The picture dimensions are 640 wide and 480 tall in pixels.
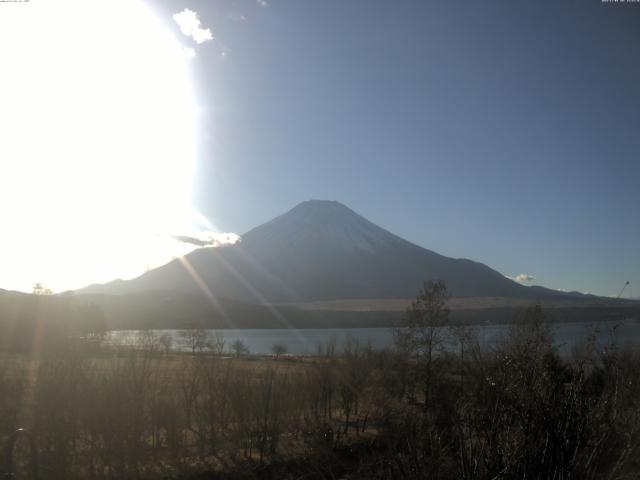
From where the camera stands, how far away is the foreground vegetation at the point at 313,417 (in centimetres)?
341

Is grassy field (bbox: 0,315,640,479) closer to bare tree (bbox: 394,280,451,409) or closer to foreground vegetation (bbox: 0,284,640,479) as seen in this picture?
foreground vegetation (bbox: 0,284,640,479)

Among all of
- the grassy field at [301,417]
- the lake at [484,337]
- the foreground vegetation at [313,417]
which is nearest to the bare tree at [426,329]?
the lake at [484,337]

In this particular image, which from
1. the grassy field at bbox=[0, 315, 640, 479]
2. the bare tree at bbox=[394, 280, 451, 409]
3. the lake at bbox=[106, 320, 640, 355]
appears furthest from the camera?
the bare tree at bbox=[394, 280, 451, 409]

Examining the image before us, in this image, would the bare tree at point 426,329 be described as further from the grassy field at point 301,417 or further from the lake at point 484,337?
the grassy field at point 301,417

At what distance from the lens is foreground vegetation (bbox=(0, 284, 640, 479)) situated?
341cm

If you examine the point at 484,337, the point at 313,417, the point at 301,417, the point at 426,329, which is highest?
the point at 426,329

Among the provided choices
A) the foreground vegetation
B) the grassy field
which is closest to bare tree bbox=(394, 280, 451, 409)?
the foreground vegetation

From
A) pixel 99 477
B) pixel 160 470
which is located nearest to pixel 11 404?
pixel 99 477

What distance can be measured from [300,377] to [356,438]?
2944 millimetres

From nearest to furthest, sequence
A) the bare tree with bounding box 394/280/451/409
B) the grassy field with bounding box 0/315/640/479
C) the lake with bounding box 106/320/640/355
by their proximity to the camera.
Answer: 1. the grassy field with bounding box 0/315/640/479
2. the lake with bounding box 106/320/640/355
3. the bare tree with bounding box 394/280/451/409

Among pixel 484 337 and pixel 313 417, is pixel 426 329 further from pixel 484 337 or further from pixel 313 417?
pixel 313 417

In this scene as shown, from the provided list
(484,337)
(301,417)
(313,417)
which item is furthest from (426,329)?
(313,417)

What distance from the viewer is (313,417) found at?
1759 centimetres

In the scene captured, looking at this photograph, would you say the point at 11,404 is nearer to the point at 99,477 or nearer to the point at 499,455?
the point at 99,477
